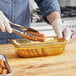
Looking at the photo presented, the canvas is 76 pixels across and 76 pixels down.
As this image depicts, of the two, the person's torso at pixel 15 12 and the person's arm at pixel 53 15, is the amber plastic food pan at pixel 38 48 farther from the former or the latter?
the person's torso at pixel 15 12

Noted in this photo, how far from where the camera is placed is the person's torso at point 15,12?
1654 mm

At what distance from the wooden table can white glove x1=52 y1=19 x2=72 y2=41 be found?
10 centimetres

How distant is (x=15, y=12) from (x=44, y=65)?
68 centimetres

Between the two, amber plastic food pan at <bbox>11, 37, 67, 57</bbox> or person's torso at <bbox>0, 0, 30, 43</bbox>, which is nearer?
amber plastic food pan at <bbox>11, 37, 67, 57</bbox>

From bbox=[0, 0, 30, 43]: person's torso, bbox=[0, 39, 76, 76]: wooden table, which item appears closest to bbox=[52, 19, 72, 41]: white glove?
bbox=[0, 39, 76, 76]: wooden table

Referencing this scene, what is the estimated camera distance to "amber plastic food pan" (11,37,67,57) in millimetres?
1232

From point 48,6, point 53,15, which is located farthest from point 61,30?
point 48,6

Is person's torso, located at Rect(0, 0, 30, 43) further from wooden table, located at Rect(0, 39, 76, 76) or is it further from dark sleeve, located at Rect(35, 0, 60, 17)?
wooden table, located at Rect(0, 39, 76, 76)

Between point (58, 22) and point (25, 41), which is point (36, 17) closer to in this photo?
point (58, 22)

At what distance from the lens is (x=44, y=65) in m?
1.14

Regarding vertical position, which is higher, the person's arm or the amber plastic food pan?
the person's arm

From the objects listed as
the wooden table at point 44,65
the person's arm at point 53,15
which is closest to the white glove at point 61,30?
the person's arm at point 53,15

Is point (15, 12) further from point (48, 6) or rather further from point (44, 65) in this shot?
point (44, 65)

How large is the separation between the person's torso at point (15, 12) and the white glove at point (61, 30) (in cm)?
28
